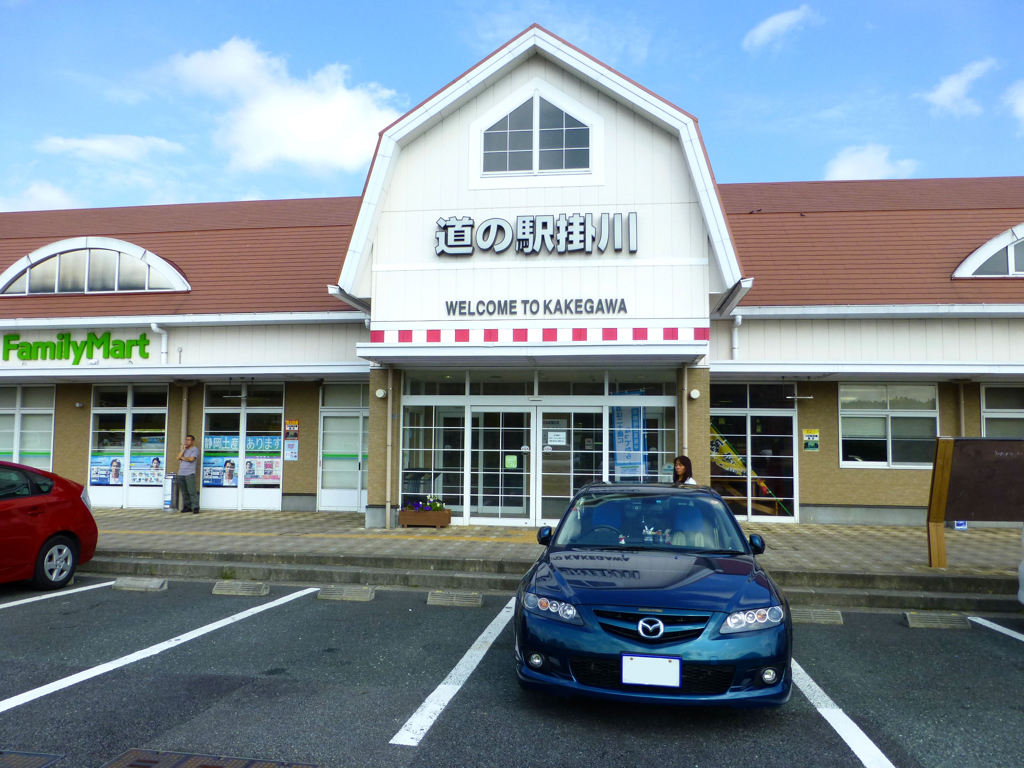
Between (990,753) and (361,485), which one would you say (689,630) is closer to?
(990,753)

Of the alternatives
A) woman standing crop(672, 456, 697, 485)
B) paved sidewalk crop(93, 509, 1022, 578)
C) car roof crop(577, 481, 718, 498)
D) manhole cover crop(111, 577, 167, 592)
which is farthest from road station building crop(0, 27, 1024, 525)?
car roof crop(577, 481, 718, 498)

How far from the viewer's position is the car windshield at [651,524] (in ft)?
17.7

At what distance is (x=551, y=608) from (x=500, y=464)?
7489 mm

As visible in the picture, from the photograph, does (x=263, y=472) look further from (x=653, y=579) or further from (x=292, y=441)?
(x=653, y=579)

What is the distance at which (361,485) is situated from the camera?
13469 mm

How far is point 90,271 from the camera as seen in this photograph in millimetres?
14266

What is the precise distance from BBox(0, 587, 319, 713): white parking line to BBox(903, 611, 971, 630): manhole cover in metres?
6.23

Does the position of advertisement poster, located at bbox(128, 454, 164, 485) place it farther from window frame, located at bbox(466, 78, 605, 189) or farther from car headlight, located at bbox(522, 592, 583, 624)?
car headlight, located at bbox(522, 592, 583, 624)

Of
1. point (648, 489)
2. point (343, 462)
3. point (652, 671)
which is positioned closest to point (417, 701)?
point (652, 671)

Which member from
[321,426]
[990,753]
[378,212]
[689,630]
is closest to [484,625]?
[689,630]

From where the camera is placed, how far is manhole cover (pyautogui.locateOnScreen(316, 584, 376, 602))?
24.8 ft

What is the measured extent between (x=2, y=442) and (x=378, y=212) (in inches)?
386

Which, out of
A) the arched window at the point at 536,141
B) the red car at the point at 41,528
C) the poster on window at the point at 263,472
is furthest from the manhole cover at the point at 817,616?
the poster on window at the point at 263,472

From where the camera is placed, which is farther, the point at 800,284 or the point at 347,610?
the point at 800,284
